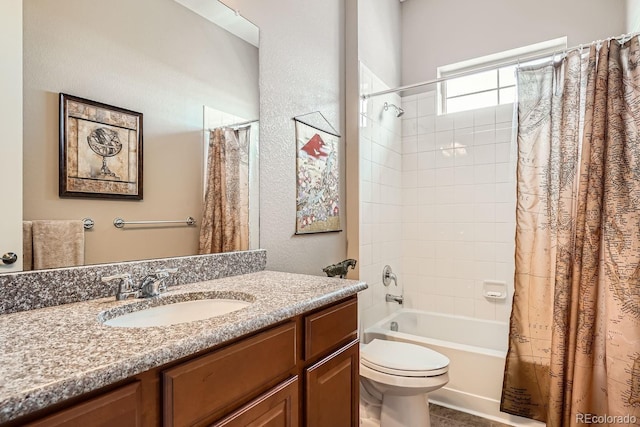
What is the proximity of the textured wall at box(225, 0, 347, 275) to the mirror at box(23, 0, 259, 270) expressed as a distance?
99 mm

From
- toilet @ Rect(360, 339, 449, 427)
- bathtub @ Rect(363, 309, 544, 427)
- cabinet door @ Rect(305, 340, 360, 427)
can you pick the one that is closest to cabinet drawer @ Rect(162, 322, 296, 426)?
cabinet door @ Rect(305, 340, 360, 427)

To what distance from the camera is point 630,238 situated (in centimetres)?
163

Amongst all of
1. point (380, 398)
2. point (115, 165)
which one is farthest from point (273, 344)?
point (380, 398)

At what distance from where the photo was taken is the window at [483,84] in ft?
9.04

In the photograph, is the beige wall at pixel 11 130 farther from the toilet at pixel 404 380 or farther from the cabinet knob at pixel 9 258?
the toilet at pixel 404 380

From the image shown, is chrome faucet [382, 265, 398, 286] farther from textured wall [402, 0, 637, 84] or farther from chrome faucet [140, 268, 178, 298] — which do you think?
chrome faucet [140, 268, 178, 298]

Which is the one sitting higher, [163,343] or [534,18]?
[534,18]

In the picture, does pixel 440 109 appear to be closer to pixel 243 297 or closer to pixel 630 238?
pixel 630 238

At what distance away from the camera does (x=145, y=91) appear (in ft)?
3.95

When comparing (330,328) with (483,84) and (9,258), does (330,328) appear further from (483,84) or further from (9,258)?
(483,84)

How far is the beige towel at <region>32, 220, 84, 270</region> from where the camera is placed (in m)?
0.96

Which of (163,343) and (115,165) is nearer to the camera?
(163,343)

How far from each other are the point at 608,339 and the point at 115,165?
2214 mm

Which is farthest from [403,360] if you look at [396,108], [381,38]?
[381,38]
